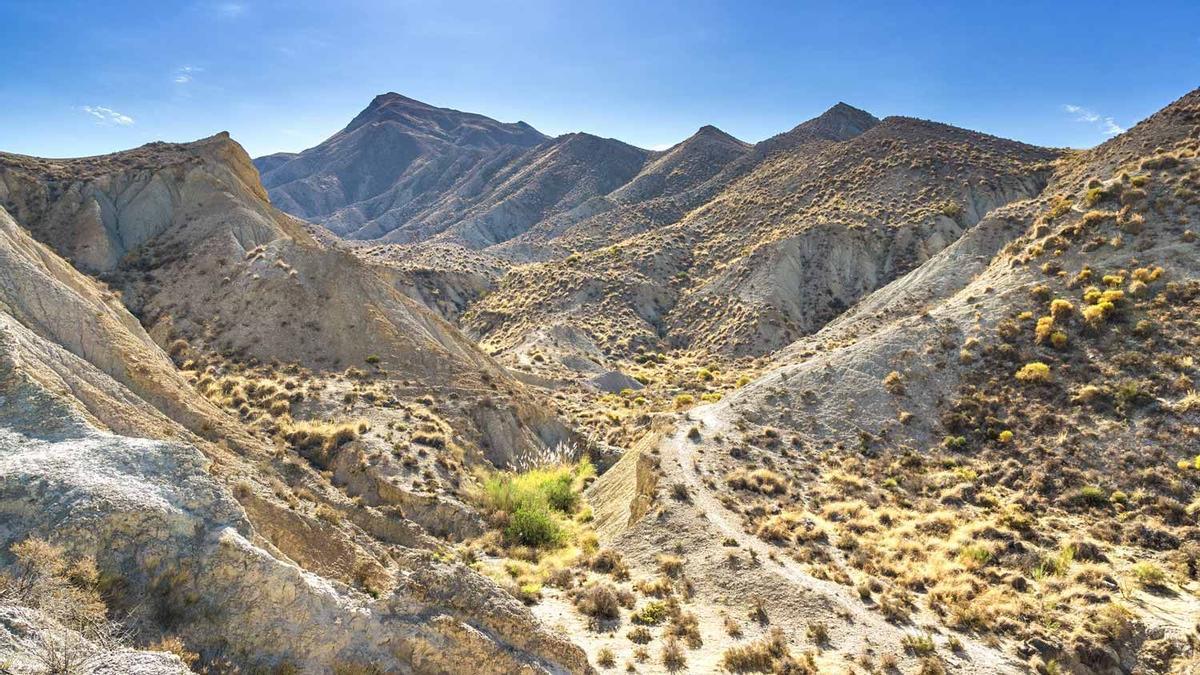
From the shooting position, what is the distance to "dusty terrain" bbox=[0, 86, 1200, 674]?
775cm

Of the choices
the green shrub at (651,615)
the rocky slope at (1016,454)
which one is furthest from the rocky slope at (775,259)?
the green shrub at (651,615)

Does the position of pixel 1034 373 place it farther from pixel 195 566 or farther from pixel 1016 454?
pixel 195 566

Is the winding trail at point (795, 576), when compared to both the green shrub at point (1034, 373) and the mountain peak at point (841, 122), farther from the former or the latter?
the mountain peak at point (841, 122)

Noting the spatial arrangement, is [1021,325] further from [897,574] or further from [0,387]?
[0,387]

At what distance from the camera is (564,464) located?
2734 centimetres

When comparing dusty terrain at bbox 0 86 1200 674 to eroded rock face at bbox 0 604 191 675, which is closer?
eroded rock face at bbox 0 604 191 675

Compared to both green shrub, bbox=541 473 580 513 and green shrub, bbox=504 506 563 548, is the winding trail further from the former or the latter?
green shrub, bbox=504 506 563 548

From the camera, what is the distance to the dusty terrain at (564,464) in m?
7.75

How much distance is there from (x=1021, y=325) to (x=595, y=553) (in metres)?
23.1

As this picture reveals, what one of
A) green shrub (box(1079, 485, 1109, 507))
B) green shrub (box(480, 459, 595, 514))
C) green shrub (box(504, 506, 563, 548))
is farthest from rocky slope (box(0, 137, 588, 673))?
green shrub (box(1079, 485, 1109, 507))

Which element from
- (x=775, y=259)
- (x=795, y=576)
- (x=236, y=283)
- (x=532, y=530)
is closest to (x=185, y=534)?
(x=532, y=530)

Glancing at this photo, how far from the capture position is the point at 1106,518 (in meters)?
18.8

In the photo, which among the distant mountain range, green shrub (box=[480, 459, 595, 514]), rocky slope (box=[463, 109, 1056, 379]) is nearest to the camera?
green shrub (box=[480, 459, 595, 514])

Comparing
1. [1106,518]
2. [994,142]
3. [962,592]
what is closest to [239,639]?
[962,592]
